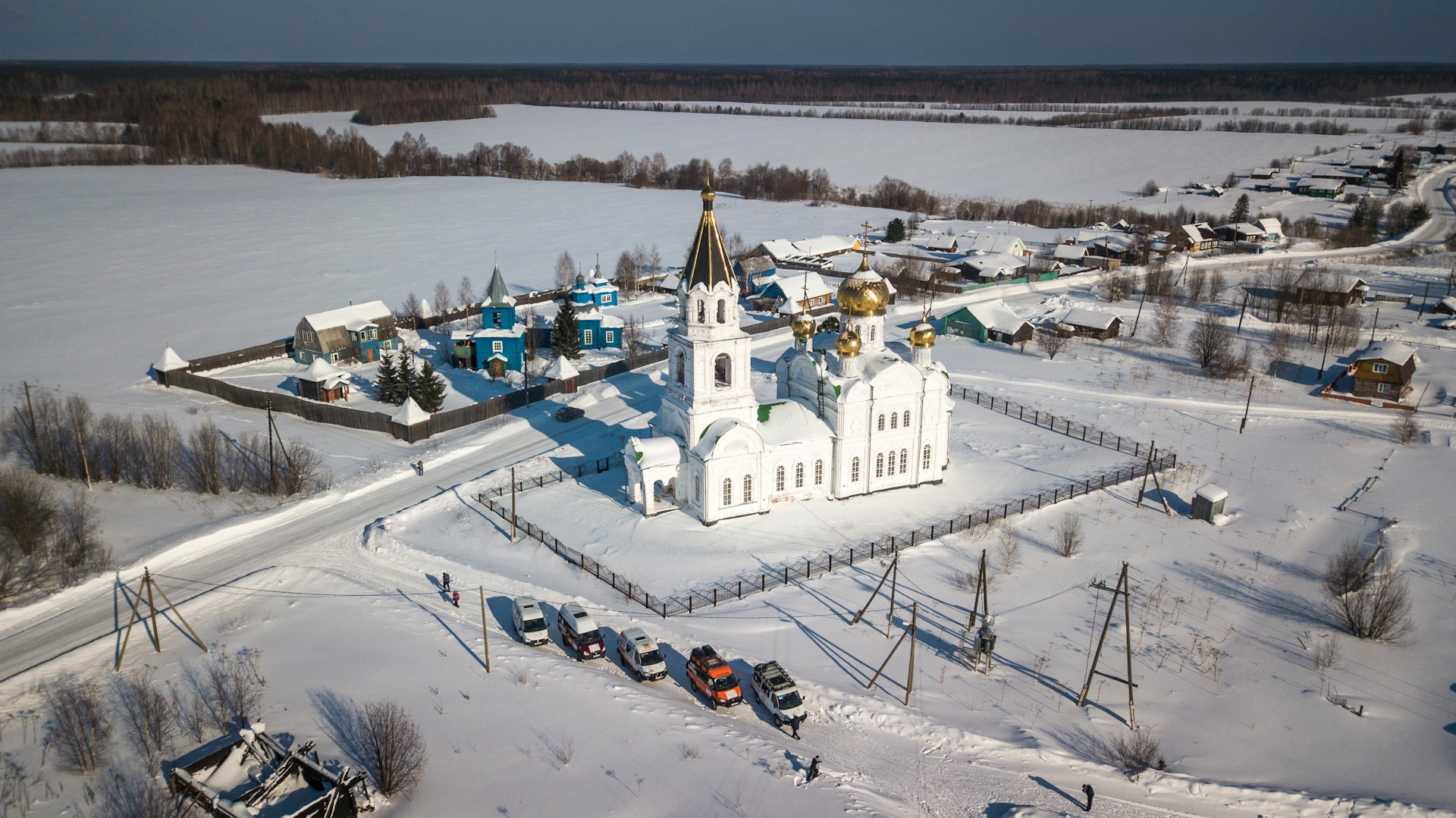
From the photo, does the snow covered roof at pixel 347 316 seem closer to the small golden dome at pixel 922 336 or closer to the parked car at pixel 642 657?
the small golden dome at pixel 922 336

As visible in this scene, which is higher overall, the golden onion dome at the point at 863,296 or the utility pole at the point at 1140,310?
the golden onion dome at the point at 863,296

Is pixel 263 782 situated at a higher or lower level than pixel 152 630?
lower

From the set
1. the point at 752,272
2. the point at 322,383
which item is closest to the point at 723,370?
the point at 322,383

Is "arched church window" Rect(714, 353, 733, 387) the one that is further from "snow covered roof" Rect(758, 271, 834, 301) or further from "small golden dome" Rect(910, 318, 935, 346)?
"snow covered roof" Rect(758, 271, 834, 301)

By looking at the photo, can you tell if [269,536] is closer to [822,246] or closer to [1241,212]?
[822,246]

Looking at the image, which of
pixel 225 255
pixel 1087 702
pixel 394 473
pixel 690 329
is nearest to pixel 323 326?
pixel 394 473

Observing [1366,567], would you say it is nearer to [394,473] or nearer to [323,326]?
[394,473]

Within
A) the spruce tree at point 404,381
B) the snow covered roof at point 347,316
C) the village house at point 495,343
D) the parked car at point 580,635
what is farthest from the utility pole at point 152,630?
the snow covered roof at point 347,316
